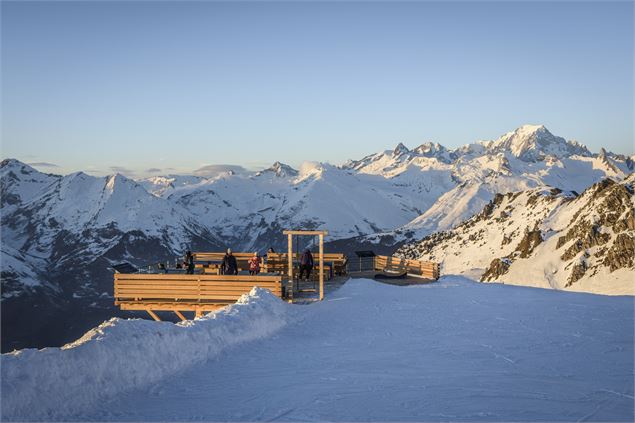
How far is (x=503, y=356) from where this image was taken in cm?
1373

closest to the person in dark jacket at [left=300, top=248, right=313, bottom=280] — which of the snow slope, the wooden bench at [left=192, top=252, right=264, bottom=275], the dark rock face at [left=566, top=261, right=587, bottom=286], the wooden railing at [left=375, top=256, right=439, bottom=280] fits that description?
the wooden bench at [left=192, top=252, right=264, bottom=275]

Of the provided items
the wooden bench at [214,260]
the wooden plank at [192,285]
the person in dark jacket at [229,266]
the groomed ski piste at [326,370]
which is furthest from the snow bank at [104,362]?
the wooden bench at [214,260]

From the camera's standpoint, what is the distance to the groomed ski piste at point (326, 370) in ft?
32.5

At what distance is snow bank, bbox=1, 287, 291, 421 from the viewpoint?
31.9 feet

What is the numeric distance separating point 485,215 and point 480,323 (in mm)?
98919

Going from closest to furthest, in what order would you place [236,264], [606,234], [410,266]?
1. [236,264]
2. [410,266]
3. [606,234]

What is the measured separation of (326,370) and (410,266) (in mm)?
23360

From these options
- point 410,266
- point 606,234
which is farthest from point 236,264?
point 606,234

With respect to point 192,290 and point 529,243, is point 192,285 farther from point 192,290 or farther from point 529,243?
point 529,243

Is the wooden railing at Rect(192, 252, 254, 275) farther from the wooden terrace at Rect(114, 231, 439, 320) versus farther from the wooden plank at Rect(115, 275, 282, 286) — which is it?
the wooden plank at Rect(115, 275, 282, 286)

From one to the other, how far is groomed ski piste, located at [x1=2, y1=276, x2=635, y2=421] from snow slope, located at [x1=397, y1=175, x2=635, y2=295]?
30.1 m

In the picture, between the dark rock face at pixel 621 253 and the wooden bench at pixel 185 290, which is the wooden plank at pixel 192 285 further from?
the dark rock face at pixel 621 253

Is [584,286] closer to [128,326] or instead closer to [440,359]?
[440,359]

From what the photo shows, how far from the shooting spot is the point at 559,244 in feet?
205
